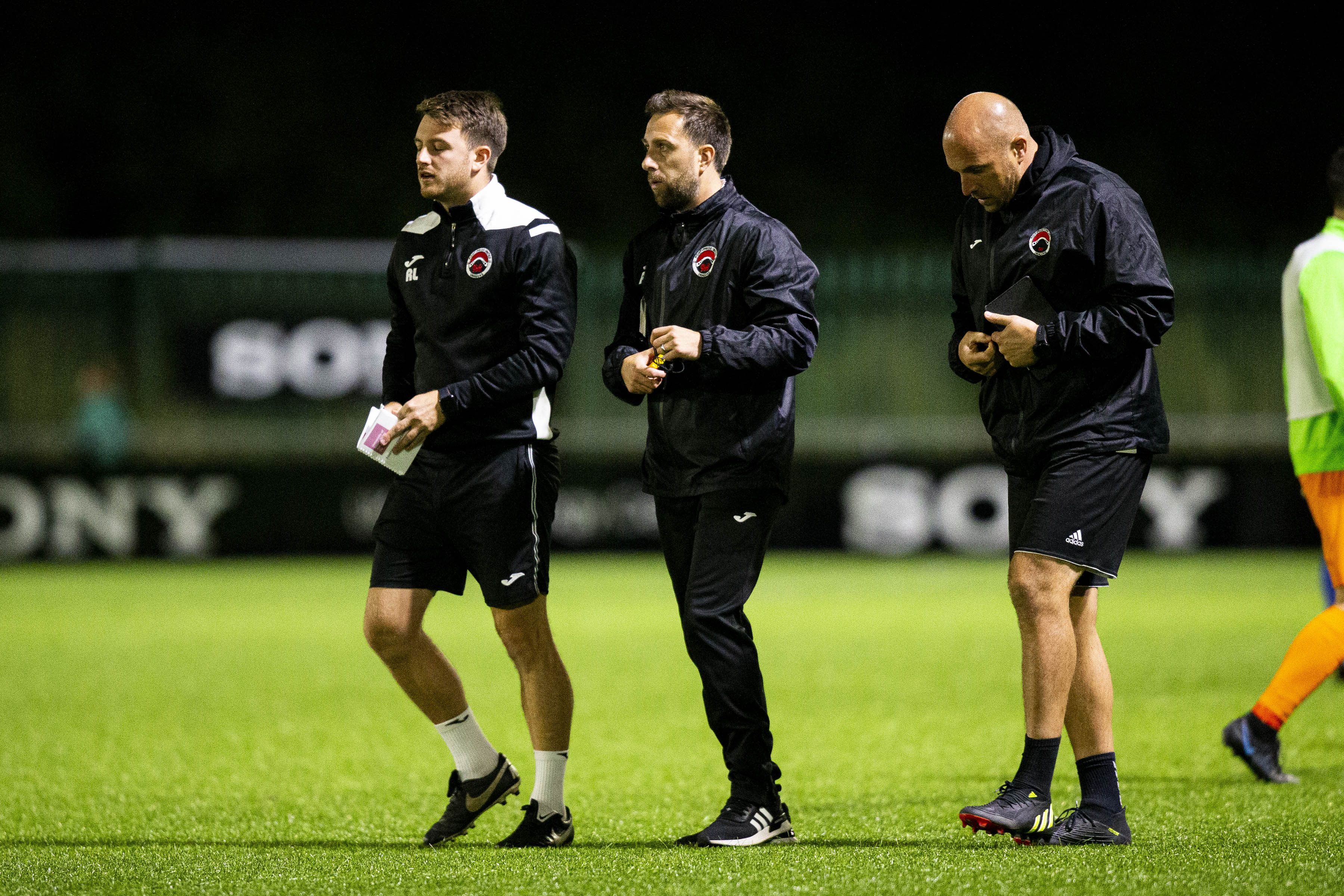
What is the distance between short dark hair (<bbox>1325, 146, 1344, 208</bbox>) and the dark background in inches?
714

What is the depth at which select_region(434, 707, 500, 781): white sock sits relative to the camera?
476 centimetres

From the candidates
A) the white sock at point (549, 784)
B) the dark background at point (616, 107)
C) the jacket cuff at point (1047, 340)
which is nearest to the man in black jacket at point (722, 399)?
the white sock at point (549, 784)

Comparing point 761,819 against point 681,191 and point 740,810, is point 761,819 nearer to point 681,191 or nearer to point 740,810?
point 740,810

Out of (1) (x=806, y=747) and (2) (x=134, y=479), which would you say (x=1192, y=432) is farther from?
(1) (x=806, y=747)

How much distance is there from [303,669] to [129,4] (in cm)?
1867

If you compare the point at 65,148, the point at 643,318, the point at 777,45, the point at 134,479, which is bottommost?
the point at 134,479

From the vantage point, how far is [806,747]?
6645mm

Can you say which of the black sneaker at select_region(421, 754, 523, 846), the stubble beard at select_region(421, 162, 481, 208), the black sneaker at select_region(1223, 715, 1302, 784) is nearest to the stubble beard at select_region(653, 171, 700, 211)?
the stubble beard at select_region(421, 162, 481, 208)

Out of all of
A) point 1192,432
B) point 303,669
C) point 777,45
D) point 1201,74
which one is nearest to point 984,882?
point 303,669

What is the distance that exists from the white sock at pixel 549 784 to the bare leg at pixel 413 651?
0.30 m

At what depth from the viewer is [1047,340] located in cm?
435

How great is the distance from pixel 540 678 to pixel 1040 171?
1970 mm

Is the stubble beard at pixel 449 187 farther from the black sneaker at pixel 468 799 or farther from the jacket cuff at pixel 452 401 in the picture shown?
the black sneaker at pixel 468 799

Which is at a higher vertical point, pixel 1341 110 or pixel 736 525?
pixel 1341 110
